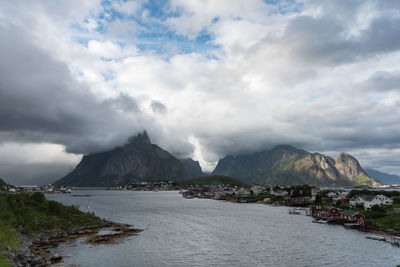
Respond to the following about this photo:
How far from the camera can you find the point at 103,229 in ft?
296

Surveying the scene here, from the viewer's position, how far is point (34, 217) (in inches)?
3250

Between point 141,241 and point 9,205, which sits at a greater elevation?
point 9,205

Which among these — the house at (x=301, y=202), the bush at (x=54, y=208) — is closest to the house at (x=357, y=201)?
the house at (x=301, y=202)

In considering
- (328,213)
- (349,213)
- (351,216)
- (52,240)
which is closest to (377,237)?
(351,216)

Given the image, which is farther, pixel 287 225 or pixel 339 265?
pixel 287 225

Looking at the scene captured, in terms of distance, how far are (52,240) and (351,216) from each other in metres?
103

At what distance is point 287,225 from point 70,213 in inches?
3067

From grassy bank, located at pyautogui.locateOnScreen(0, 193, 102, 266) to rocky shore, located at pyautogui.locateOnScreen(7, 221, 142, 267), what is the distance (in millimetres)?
3154

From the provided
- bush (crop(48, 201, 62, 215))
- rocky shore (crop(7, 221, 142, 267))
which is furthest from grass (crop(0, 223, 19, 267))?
bush (crop(48, 201, 62, 215))

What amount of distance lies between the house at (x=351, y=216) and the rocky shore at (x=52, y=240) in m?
79.9

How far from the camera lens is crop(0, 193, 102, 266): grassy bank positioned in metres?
73.8

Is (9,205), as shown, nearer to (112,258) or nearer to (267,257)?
(112,258)

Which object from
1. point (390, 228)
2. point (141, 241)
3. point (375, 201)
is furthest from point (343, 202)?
point (141, 241)

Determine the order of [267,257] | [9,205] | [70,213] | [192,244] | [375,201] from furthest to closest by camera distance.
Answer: [375,201], [70,213], [9,205], [192,244], [267,257]
